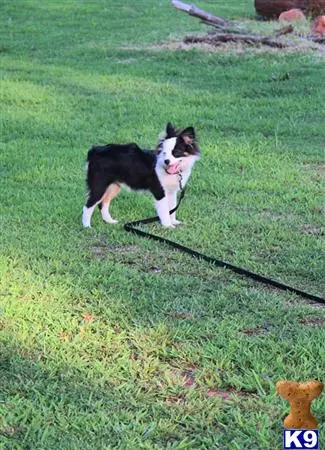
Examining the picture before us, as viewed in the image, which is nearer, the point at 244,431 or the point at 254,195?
the point at 244,431

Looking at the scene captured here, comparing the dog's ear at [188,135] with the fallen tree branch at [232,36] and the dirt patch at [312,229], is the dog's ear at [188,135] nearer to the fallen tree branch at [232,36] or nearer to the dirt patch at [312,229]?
the dirt patch at [312,229]

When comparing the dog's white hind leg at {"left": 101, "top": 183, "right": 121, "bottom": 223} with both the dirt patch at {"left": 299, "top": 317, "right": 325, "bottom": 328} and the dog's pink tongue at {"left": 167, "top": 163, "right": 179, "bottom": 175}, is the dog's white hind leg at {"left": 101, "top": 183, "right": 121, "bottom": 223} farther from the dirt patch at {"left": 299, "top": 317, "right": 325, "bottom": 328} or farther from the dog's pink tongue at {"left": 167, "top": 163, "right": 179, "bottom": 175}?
the dirt patch at {"left": 299, "top": 317, "right": 325, "bottom": 328}

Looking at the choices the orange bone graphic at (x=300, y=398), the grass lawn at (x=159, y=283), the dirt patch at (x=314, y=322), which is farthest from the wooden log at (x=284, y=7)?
the orange bone graphic at (x=300, y=398)

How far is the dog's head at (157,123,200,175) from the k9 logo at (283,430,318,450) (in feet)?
12.1

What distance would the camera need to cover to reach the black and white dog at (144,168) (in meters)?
5.36

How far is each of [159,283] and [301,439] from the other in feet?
8.50

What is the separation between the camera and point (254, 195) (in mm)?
6242

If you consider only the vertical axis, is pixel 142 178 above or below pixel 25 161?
above

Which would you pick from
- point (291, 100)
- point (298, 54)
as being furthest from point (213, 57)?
point (291, 100)

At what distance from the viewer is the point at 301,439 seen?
1736mm

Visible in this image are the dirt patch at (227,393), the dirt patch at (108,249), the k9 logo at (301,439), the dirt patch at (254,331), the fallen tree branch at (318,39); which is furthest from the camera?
the fallen tree branch at (318,39)

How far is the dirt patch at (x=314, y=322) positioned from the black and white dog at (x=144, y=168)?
181 cm

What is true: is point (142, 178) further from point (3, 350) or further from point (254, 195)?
→ point (3, 350)

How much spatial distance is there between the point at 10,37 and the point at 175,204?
12.0 metres
